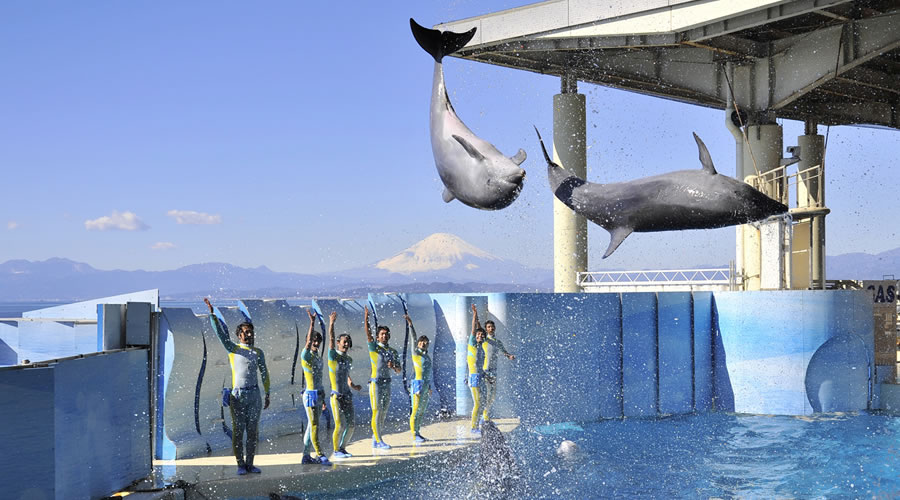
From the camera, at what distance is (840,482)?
10391 millimetres

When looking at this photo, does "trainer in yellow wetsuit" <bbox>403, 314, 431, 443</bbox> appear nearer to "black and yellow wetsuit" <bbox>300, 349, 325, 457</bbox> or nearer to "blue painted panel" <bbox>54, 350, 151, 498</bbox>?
"black and yellow wetsuit" <bbox>300, 349, 325, 457</bbox>

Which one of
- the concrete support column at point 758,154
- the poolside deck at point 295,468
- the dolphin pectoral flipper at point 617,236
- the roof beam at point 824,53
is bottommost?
the poolside deck at point 295,468

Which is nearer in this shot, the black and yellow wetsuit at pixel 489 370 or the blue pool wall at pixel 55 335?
the blue pool wall at pixel 55 335

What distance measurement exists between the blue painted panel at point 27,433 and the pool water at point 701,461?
3254 millimetres

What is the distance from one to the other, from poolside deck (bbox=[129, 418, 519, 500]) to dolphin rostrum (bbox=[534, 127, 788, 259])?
4637 millimetres

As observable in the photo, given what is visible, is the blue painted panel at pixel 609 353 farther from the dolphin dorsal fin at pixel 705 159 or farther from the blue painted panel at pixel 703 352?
the dolphin dorsal fin at pixel 705 159

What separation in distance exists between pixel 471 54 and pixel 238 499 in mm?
13049

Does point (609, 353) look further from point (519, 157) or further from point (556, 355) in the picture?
point (519, 157)

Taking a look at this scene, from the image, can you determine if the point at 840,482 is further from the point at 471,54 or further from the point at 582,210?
the point at 471,54

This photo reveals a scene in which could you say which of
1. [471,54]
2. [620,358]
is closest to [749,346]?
[620,358]

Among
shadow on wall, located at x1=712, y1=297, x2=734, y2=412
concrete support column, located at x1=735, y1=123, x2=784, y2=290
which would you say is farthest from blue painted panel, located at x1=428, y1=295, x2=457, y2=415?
concrete support column, located at x1=735, y1=123, x2=784, y2=290

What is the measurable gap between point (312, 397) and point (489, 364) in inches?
134

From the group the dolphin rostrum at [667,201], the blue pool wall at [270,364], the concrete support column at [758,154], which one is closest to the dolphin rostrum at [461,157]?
the dolphin rostrum at [667,201]

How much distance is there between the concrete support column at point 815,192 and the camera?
67.6 feet
